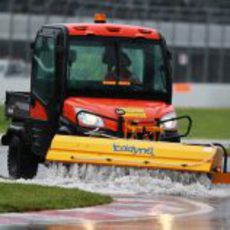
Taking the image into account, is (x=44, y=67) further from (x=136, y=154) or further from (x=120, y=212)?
(x=120, y=212)

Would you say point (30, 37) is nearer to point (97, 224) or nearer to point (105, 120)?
point (105, 120)

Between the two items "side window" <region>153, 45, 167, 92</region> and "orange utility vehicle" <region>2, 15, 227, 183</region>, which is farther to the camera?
"side window" <region>153, 45, 167, 92</region>

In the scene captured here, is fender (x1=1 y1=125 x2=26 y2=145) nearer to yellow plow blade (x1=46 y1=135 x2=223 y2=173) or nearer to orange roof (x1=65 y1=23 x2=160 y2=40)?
orange roof (x1=65 y1=23 x2=160 y2=40)

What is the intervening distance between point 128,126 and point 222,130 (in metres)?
20.5

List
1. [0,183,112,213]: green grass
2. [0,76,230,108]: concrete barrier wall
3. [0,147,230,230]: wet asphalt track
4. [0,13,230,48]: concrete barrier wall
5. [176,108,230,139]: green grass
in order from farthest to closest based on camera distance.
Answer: [0,13,230,48]: concrete barrier wall → [0,76,230,108]: concrete barrier wall → [176,108,230,139]: green grass → [0,183,112,213]: green grass → [0,147,230,230]: wet asphalt track

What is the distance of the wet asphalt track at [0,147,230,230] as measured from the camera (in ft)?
42.5

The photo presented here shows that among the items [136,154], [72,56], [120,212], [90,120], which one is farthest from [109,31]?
[120,212]

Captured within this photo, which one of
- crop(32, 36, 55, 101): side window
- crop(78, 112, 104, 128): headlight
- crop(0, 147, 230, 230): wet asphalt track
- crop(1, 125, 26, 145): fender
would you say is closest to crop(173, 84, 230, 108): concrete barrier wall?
crop(1, 125, 26, 145): fender

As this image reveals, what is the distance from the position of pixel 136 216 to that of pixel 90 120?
4193 mm

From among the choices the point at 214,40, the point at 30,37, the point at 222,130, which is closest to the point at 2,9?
the point at 30,37

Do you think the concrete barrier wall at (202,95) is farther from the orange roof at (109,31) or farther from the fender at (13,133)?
the orange roof at (109,31)

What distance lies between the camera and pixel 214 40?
56.8 meters

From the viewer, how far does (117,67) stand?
18.9m

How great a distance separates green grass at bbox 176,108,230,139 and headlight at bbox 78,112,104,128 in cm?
1549
